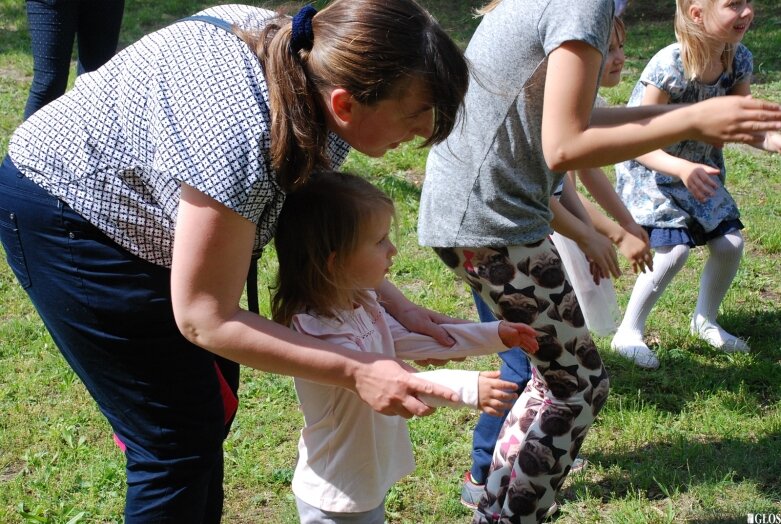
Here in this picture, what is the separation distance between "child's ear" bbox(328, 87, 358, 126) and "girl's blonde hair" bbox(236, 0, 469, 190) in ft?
0.04

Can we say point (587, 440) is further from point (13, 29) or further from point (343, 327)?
point (13, 29)

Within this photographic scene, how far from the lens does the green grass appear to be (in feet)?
9.88

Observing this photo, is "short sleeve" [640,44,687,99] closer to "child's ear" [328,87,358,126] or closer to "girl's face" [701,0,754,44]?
"girl's face" [701,0,754,44]

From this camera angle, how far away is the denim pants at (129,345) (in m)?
1.88

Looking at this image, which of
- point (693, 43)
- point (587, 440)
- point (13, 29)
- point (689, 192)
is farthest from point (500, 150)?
point (13, 29)

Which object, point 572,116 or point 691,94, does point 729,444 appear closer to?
point 691,94

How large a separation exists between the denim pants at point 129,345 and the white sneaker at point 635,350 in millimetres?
2265

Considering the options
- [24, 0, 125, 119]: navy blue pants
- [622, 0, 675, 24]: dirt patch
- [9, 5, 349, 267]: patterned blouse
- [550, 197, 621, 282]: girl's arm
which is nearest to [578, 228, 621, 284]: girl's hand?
[550, 197, 621, 282]: girl's arm

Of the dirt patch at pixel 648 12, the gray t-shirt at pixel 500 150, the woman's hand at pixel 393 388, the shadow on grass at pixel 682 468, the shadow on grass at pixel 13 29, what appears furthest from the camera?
the dirt patch at pixel 648 12

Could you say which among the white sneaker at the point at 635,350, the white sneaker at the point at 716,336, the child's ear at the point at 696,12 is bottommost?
the white sneaker at the point at 635,350

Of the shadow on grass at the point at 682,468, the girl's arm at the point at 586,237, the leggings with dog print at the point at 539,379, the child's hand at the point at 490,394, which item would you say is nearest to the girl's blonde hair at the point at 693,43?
the girl's arm at the point at 586,237

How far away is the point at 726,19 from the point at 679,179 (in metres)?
0.65

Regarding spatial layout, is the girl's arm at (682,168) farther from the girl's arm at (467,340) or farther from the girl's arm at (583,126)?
the girl's arm at (467,340)

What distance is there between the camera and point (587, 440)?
132 inches
